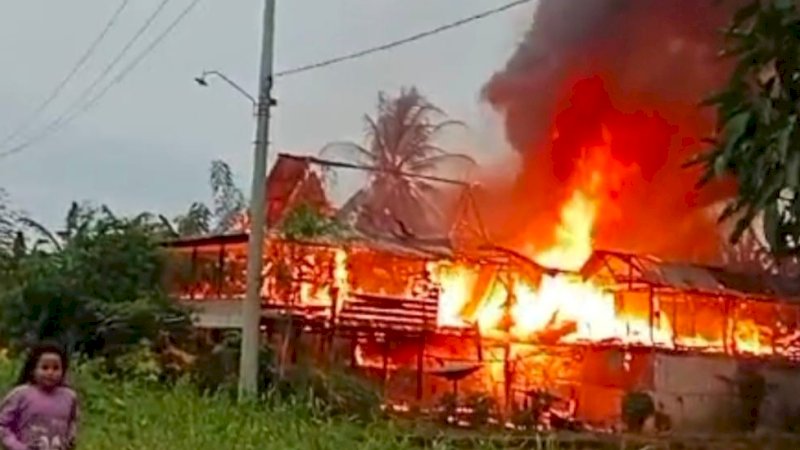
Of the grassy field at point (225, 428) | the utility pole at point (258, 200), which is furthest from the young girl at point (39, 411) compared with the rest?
the utility pole at point (258, 200)

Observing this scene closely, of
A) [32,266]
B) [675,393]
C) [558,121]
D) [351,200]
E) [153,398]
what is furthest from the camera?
[558,121]

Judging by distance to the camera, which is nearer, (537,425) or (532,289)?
(537,425)

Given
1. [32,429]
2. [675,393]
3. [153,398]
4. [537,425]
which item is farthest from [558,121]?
[32,429]

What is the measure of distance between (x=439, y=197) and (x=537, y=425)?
10916 mm

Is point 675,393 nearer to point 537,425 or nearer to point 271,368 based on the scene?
point 537,425

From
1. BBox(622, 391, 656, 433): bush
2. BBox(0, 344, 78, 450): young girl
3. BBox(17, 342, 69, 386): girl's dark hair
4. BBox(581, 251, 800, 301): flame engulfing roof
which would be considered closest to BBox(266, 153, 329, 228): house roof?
BBox(581, 251, 800, 301): flame engulfing roof

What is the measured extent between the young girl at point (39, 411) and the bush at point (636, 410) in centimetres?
1444

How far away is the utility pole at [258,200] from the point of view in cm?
1552

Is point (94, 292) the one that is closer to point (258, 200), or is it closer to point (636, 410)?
point (258, 200)

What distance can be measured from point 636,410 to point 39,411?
1484cm

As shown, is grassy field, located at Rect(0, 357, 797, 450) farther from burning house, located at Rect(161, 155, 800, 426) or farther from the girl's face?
burning house, located at Rect(161, 155, 800, 426)

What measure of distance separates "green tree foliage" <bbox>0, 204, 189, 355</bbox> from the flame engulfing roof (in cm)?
775

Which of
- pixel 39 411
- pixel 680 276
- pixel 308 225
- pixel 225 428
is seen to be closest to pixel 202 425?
pixel 225 428

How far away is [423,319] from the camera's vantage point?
20344 mm
